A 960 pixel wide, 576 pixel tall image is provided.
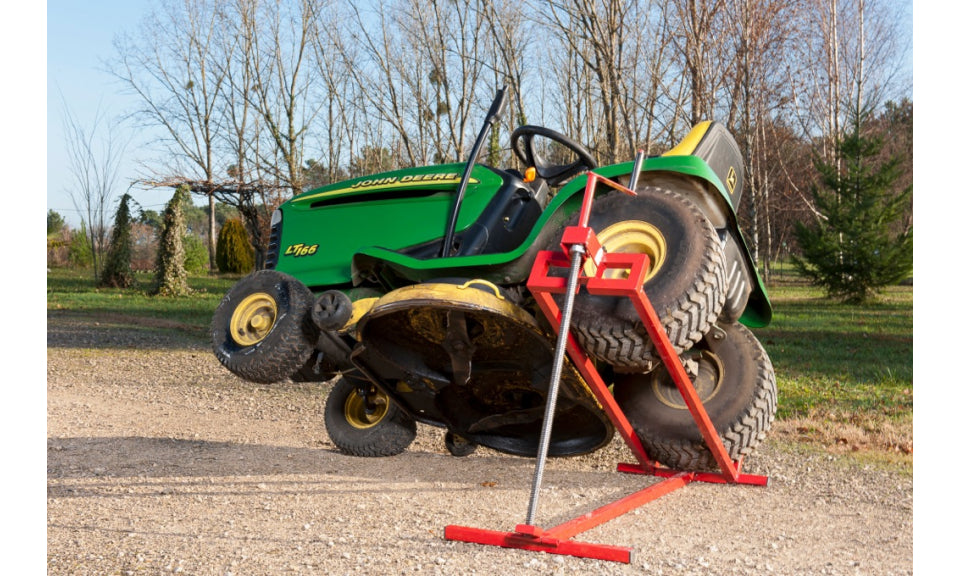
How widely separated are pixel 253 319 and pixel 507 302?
4.67 ft

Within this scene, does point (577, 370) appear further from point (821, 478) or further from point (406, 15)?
point (406, 15)

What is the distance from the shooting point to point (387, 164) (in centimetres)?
2036

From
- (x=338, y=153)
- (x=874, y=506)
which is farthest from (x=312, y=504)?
(x=338, y=153)

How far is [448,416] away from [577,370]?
3.53ft

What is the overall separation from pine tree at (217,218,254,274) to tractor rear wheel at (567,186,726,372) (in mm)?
23218

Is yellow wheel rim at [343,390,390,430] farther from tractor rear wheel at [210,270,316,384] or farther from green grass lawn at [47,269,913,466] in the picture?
green grass lawn at [47,269,913,466]

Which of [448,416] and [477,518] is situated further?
[448,416]

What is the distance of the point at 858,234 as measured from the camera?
16.4 meters

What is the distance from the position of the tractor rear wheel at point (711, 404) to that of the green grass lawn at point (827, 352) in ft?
4.86

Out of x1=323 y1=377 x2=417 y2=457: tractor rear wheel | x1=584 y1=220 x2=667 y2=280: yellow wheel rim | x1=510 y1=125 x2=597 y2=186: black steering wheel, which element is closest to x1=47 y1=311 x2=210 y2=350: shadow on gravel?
x1=323 y1=377 x2=417 y2=457: tractor rear wheel

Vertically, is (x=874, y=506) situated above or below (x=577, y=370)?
below

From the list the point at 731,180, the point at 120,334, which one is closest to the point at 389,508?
the point at 731,180

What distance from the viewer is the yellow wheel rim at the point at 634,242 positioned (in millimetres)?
3508

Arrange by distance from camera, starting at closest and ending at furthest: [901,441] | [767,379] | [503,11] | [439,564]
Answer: [439,564], [767,379], [901,441], [503,11]
